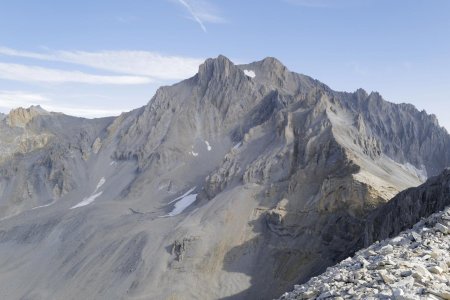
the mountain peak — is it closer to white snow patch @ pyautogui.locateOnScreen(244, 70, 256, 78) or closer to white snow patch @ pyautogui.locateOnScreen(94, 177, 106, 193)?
white snow patch @ pyautogui.locateOnScreen(244, 70, 256, 78)

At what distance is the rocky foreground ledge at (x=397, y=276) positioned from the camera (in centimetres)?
1123

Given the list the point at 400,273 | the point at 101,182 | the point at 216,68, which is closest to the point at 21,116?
the point at 101,182

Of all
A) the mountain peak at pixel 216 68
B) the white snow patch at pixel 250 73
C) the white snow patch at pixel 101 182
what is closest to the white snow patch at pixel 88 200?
the white snow patch at pixel 101 182

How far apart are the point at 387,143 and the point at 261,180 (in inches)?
3297

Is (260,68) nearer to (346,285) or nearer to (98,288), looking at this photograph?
(98,288)

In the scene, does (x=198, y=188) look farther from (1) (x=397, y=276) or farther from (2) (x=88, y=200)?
(1) (x=397, y=276)

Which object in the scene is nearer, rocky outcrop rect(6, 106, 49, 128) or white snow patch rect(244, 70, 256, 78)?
rocky outcrop rect(6, 106, 49, 128)

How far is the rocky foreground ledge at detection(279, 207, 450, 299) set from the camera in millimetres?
11234

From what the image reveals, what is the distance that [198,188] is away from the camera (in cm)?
8981

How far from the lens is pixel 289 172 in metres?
68.9

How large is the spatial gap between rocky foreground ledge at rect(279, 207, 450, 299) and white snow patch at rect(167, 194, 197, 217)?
64296 millimetres

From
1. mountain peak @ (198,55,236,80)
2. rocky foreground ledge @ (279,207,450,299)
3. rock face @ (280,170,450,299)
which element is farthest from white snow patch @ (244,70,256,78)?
rocky foreground ledge @ (279,207,450,299)

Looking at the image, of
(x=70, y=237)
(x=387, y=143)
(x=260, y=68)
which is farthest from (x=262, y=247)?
(x=387, y=143)

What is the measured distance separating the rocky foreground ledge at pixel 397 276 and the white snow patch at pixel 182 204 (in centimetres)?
6430
